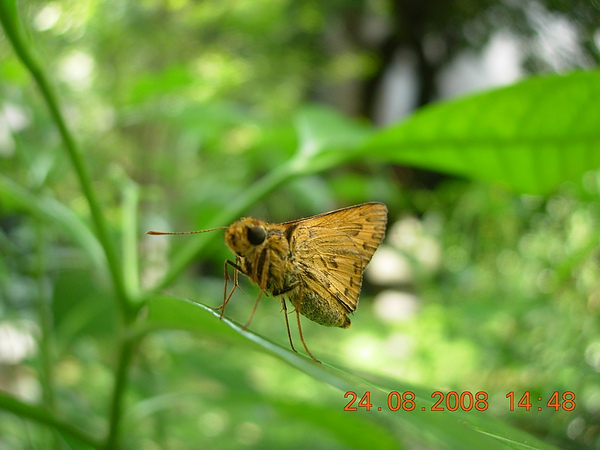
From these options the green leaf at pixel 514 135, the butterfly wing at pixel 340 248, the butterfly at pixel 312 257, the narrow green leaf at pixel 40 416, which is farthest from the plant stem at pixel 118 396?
the green leaf at pixel 514 135

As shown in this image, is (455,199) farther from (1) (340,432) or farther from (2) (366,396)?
(2) (366,396)

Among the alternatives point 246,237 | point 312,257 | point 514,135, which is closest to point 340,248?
point 312,257

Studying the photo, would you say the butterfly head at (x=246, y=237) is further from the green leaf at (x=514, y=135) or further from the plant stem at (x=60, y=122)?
the green leaf at (x=514, y=135)

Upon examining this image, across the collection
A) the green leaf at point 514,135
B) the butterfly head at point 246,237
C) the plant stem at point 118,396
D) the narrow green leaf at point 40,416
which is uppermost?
the green leaf at point 514,135

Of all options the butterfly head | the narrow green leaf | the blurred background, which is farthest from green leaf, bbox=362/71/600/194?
the narrow green leaf

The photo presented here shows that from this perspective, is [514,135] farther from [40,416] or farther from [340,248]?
[40,416]

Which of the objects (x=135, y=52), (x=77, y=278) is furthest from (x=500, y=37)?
(x=135, y=52)

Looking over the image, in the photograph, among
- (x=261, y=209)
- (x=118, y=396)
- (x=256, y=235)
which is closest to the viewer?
(x=256, y=235)
